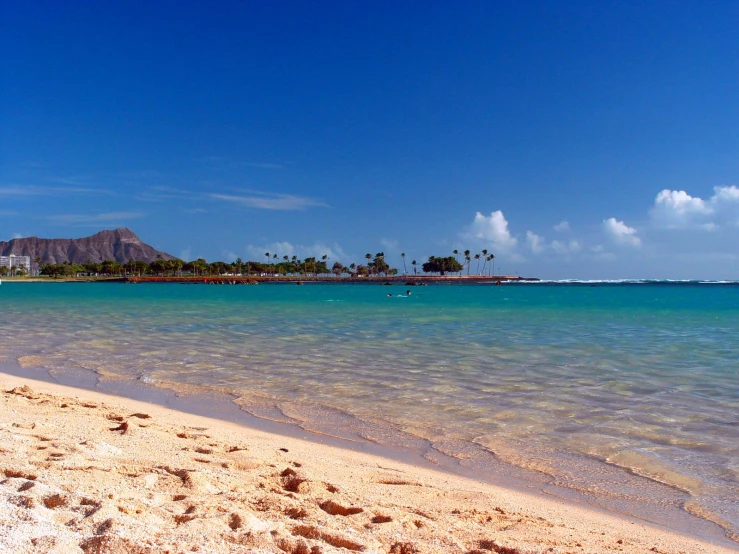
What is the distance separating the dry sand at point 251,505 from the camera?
12.3 feet

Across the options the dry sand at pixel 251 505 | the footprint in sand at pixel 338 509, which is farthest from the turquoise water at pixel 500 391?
the footprint in sand at pixel 338 509

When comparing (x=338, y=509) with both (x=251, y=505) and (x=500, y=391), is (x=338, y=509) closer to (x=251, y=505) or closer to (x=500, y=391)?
(x=251, y=505)

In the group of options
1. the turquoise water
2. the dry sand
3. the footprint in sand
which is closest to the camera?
the dry sand

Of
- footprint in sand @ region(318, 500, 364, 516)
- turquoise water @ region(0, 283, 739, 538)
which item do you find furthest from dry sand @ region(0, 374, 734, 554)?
turquoise water @ region(0, 283, 739, 538)

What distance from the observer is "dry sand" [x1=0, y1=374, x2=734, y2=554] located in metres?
3.75

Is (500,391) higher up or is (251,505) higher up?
(251,505)

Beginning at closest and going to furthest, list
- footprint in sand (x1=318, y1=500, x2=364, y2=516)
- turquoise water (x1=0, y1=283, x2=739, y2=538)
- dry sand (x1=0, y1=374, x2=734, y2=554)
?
1. dry sand (x1=0, y1=374, x2=734, y2=554)
2. footprint in sand (x1=318, y1=500, x2=364, y2=516)
3. turquoise water (x1=0, y1=283, x2=739, y2=538)

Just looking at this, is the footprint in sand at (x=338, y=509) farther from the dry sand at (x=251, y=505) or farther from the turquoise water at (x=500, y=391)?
the turquoise water at (x=500, y=391)

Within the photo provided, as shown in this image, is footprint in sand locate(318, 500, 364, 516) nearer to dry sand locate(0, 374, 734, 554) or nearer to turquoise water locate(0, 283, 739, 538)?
dry sand locate(0, 374, 734, 554)

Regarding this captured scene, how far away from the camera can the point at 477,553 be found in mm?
3842

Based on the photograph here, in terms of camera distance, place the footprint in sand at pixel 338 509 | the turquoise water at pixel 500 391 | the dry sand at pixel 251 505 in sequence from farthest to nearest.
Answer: the turquoise water at pixel 500 391 < the footprint in sand at pixel 338 509 < the dry sand at pixel 251 505

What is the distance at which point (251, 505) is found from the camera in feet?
14.8

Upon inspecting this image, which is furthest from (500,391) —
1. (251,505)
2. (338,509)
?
(251,505)

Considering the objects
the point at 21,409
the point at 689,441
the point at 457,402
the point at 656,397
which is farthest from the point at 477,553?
the point at 656,397
